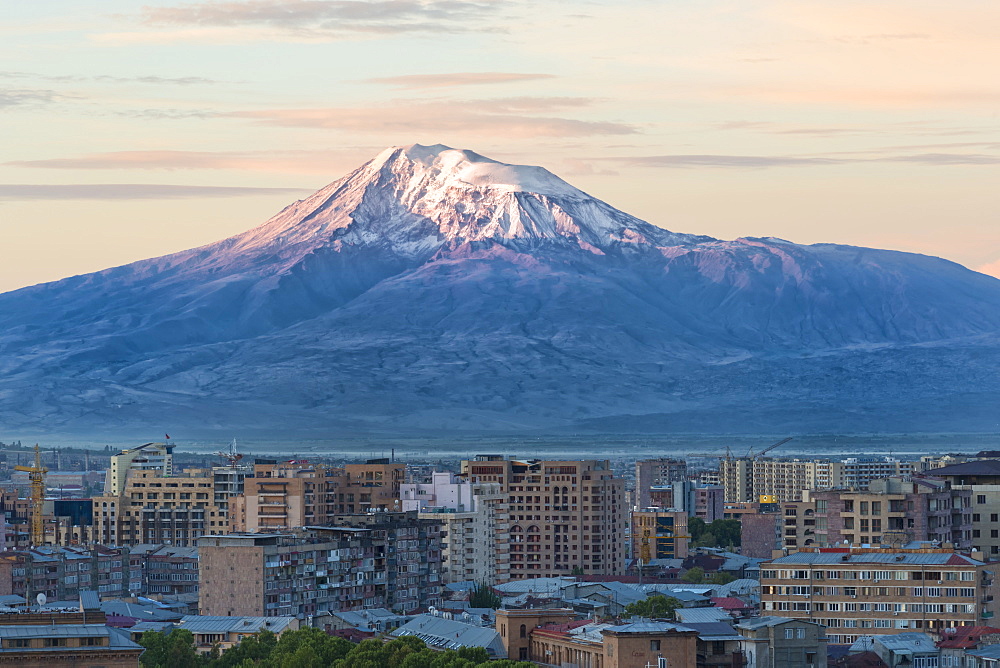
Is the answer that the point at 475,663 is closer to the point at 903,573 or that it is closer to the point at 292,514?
the point at 903,573

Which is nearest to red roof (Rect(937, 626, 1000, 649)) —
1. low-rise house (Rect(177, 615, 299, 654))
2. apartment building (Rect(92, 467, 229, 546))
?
low-rise house (Rect(177, 615, 299, 654))

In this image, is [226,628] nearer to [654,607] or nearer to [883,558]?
[654,607]

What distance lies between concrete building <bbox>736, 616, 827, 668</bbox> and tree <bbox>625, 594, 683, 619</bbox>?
17616 mm

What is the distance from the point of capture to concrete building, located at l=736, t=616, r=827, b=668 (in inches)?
3310

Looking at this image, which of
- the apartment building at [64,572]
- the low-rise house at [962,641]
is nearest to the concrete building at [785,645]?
the low-rise house at [962,641]

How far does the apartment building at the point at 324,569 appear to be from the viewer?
116 meters

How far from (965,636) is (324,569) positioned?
4180 cm

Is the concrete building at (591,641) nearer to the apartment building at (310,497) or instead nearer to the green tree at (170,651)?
the green tree at (170,651)

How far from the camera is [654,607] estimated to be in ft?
354

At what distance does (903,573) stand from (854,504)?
18.9 metres

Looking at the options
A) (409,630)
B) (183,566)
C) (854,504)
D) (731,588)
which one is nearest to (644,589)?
(731,588)

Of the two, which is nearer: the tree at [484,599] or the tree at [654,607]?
the tree at [654,607]

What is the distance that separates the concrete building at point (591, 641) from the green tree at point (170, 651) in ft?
40.9

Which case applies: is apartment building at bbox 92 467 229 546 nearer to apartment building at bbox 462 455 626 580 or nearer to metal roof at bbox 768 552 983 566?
apartment building at bbox 462 455 626 580
